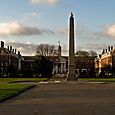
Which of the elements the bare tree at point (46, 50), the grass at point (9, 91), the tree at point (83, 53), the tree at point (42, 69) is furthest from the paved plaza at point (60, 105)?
the tree at point (83, 53)

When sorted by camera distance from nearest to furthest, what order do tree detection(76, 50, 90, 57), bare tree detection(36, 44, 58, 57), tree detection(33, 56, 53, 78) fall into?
tree detection(33, 56, 53, 78)
bare tree detection(36, 44, 58, 57)
tree detection(76, 50, 90, 57)

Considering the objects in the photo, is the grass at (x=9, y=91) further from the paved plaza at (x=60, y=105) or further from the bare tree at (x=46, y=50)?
the bare tree at (x=46, y=50)

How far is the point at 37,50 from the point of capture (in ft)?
426

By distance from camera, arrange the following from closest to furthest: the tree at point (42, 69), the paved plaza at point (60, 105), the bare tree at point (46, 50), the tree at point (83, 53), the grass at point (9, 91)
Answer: the paved plaza at point (60, 105) < the grass at point (9, 91) < the tree at point (42, 69) < the bare tree at point (46, 50) < the tree at point (83, 53)

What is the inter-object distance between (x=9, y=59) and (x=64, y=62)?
2247 centimetres

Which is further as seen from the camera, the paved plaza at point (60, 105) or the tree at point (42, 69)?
the tree at point (42, 69)

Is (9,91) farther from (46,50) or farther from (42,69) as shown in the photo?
(46,50)

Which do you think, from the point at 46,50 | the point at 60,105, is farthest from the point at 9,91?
the point at 46,50

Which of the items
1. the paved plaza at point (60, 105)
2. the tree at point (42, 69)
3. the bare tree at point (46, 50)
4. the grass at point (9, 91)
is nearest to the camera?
the paved plaza at point (60, 105)

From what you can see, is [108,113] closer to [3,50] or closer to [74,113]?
[74,113]

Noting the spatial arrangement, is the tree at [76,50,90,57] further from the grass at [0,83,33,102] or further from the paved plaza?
the paved plaza

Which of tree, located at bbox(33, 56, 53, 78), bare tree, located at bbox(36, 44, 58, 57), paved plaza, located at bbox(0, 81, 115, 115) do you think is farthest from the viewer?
bare tree, located at bbox(36, 44, 58, 57)

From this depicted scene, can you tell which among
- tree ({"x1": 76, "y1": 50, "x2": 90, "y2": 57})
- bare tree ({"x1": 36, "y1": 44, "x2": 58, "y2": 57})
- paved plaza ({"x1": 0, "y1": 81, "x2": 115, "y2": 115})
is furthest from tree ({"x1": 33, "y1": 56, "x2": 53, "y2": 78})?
paved plaza ({"x1": 0, "y1": 81, "x2": 115, "y2": 115})

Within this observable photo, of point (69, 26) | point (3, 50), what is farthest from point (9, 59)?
point (69, 26)
